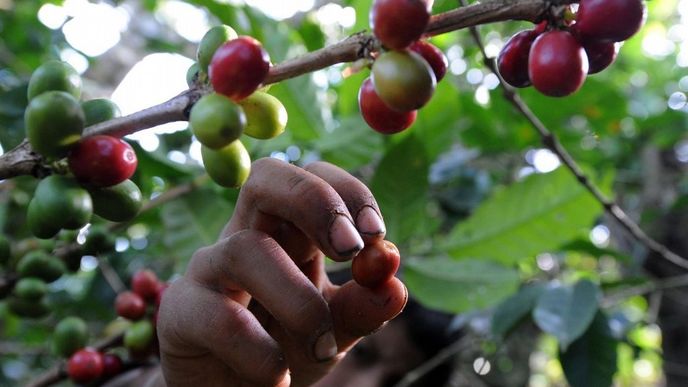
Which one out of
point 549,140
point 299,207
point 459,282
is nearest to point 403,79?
point 299,207

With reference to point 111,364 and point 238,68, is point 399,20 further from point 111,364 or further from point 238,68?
point 111,364

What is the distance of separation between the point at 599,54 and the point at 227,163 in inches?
18.3

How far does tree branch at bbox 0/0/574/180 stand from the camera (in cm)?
71

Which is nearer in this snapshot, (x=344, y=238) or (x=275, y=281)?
(x=344, y=238)

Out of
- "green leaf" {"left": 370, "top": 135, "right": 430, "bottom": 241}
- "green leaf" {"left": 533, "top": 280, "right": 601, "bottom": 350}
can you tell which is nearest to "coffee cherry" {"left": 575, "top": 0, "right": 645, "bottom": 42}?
"green leaf" {"left": 533, "top": 280, "right": 601, "bottom": 350}

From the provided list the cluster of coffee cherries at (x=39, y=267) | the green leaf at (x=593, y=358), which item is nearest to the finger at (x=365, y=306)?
the cluster of coffee cherries at (x=39, y=267)

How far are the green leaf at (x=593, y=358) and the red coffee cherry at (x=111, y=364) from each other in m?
1.15

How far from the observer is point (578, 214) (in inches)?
79.6

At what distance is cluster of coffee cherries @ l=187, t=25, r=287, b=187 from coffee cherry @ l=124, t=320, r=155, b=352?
92 centimetres

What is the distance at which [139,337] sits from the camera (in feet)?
5.10

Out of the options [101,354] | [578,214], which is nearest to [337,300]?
[101,354]

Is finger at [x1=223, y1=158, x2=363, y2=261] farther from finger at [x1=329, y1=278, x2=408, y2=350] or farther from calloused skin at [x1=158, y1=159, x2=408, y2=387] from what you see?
finger at [x1=329, y1=278, x2=408, y2=350]

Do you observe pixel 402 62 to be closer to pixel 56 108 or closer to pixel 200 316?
pixel 56 108

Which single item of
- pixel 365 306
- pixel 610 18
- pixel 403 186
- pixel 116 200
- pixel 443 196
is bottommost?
pixel 443 196
